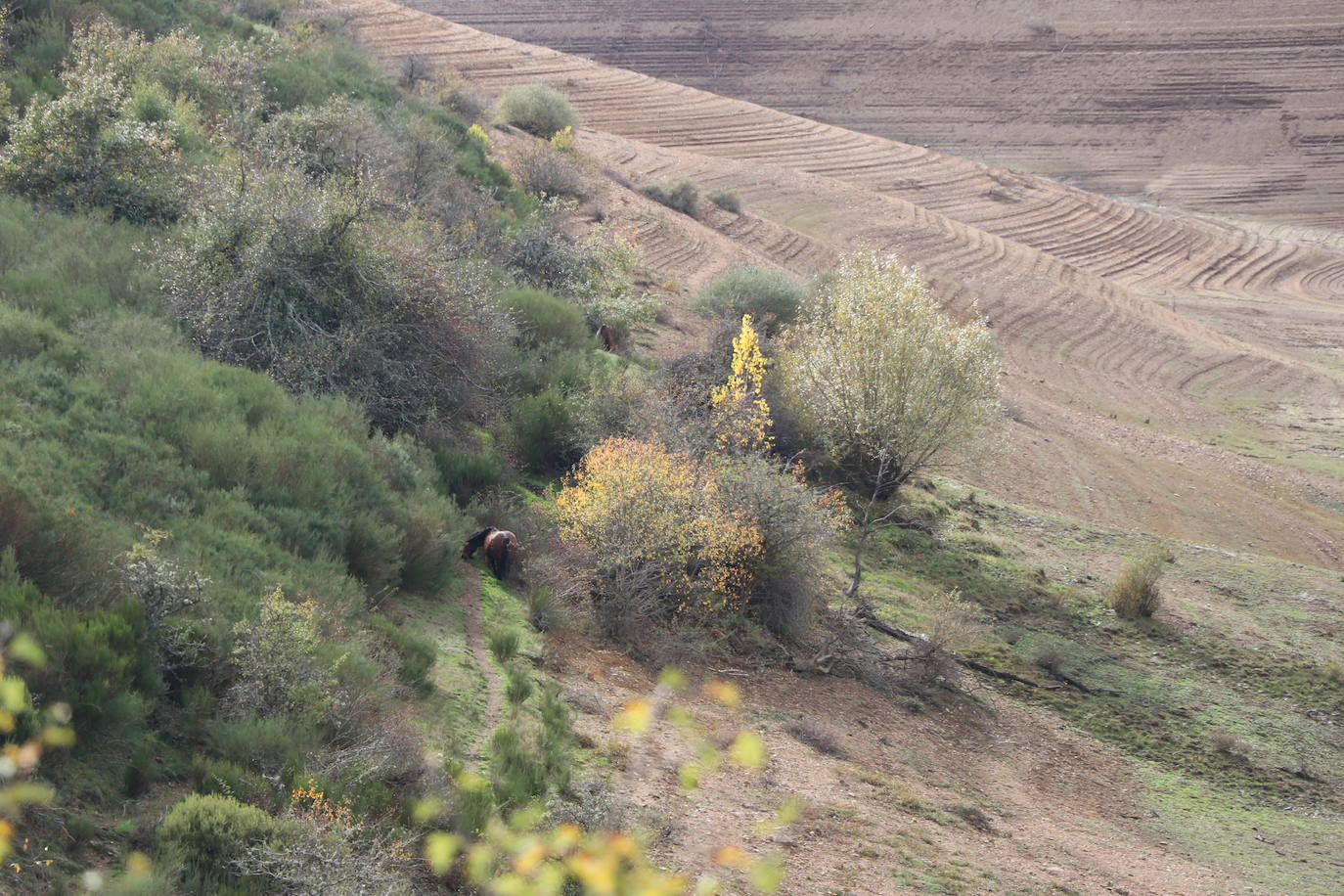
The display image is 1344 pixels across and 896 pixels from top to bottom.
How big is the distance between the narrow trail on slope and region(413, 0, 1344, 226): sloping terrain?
151ft

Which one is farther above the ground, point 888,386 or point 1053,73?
point 1053,73

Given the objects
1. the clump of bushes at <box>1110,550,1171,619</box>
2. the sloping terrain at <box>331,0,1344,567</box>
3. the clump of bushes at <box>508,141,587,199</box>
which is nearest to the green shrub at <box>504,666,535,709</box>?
the clump of bushes at <box>1110,550,1171,619</box>

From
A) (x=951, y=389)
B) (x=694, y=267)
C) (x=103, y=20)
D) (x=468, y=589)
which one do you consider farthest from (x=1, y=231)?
(x=694, y=267)

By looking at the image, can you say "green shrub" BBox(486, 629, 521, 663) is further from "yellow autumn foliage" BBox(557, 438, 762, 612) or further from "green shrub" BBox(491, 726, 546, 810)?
"yellow autumn foliage" BBox(557, 438, 762, 612)

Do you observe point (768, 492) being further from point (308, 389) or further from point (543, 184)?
point (543, 184)

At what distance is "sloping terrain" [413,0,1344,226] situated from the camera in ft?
163

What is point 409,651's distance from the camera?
725 cm

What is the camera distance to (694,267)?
25500 millimetres

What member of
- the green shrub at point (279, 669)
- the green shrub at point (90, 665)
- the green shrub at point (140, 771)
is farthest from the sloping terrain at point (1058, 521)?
the green shrub at point (90, 665)

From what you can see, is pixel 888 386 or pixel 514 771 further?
pixel 888 386

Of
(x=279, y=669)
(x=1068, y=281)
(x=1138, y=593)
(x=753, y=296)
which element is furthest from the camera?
(x=1068, y=281)

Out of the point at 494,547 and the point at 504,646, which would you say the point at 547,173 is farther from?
the point at 504,646

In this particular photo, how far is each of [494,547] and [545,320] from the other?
5497 millimetres

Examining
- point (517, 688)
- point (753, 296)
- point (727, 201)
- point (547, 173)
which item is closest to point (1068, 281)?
point (727, 201)
